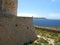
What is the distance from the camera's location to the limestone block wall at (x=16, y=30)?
482 inches

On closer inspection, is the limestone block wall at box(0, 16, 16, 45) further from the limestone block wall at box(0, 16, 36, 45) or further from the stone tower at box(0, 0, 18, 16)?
the stone tower at box(0, 0, 18, 16)

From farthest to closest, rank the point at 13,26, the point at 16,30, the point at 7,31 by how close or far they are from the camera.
A: 1. the point at 16,30
2. the point at 13,26
3. the point at 7,31

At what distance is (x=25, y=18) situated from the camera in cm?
1414

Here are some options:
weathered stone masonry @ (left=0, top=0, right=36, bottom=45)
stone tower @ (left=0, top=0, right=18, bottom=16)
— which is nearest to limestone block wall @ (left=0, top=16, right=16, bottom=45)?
weathered stone masonry @ (left=0, top=0, right=36, bottom=45)

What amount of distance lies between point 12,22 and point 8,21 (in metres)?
0.44

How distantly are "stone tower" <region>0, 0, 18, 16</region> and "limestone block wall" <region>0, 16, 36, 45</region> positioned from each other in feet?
2.32

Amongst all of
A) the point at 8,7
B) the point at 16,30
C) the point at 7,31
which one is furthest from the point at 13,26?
the point at 8,7

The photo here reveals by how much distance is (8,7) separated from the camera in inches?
526

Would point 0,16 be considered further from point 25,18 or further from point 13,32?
point 25,18

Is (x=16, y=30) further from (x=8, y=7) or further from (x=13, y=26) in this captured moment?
(x=8, y=7)

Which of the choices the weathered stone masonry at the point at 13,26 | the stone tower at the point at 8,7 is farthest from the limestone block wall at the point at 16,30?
the stone tower at the point at 8,7

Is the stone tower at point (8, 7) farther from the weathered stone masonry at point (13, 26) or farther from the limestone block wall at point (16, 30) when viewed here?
the limestone block wall at point (16, 30)

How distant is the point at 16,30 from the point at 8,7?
1.79m

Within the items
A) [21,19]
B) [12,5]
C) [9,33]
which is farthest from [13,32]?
[12,5]
